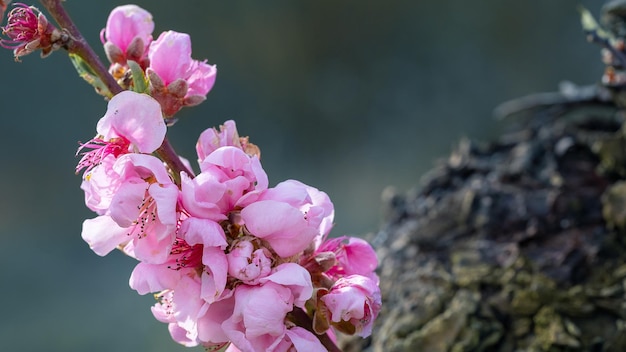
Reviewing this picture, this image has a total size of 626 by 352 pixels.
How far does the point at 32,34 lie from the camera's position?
220 millimetres

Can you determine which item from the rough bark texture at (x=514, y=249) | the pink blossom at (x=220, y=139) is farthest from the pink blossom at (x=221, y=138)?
the rough bark texture at (x=514, y=249)

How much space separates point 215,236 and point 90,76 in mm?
78

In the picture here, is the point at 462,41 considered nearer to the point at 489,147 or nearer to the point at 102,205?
the point at 489,147

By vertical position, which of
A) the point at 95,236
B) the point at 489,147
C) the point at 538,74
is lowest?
the point at 538,74

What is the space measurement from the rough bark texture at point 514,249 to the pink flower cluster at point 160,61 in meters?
0.17

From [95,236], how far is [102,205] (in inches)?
0.4

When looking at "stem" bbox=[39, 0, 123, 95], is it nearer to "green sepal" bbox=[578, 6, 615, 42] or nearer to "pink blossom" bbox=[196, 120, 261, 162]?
"pink blossom" bbox=[196, 120, 261, 162]

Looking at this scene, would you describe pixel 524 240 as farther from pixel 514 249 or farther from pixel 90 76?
pixel 90 76

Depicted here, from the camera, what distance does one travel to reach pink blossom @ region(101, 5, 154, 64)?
25 cm

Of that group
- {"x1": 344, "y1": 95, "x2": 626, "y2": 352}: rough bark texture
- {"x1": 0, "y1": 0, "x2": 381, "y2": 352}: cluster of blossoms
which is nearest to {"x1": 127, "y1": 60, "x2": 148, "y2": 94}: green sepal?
{"x1": 0, "y1": 0, "x2": 381, "y2": 352}: cluster of blossoms

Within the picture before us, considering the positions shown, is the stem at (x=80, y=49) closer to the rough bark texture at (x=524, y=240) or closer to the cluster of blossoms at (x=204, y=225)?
the cluster of blossoms at (x=204, y=225)

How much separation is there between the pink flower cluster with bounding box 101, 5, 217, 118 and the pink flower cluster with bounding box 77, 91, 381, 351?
22 millimetres

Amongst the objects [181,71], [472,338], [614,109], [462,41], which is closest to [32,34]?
[181,71]

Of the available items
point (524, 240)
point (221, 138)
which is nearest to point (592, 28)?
point (524, 240)
